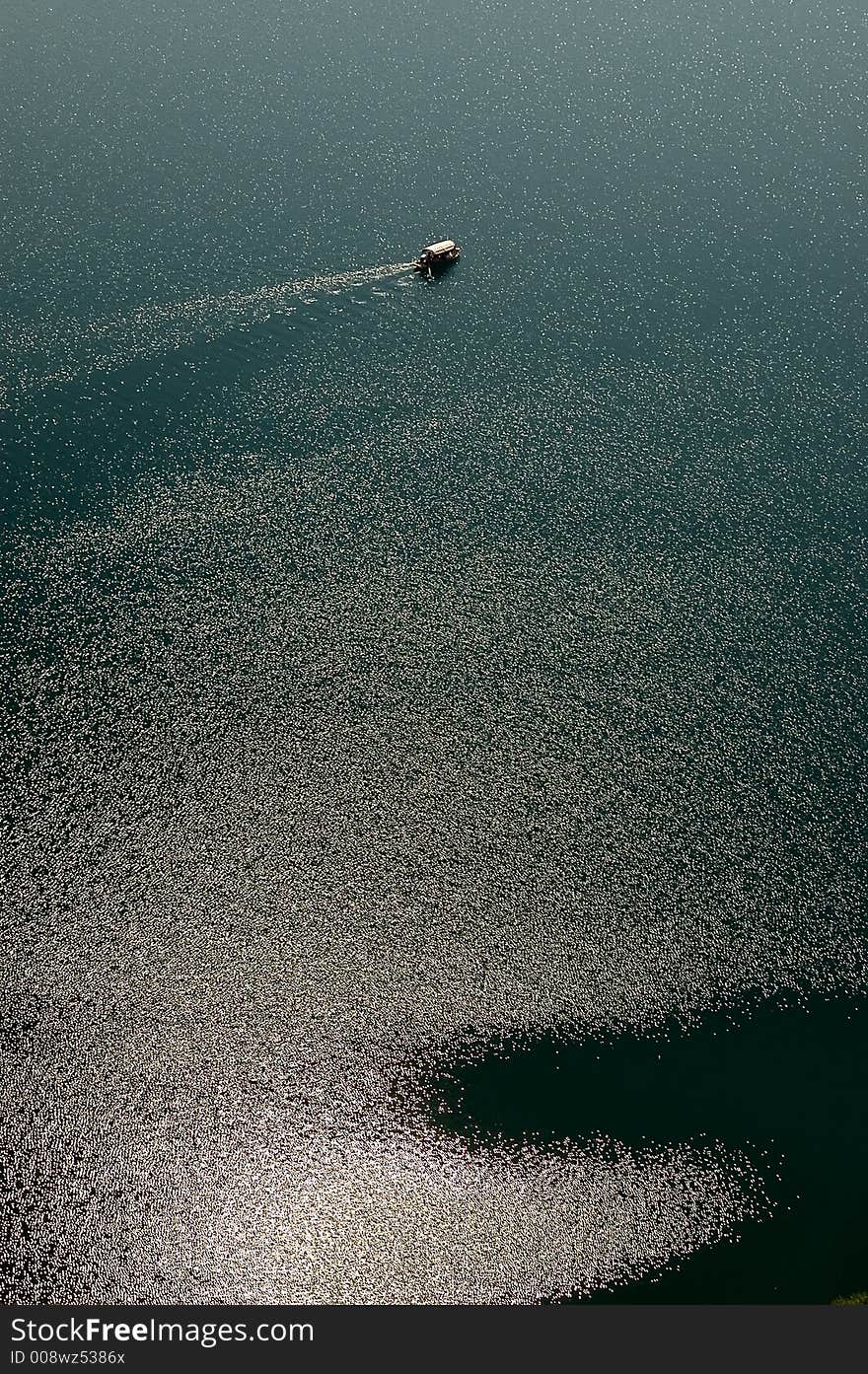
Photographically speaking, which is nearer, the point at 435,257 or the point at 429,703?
the point at 429,703

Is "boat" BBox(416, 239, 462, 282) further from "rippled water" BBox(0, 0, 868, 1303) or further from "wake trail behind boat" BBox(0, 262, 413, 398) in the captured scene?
"wake trail behind boat" BBox(0, 262, 413, 398)

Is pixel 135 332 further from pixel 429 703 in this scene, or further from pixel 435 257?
pixel 429 703

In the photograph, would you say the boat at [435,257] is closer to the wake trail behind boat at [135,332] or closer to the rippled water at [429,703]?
the rippled water at [429,703]

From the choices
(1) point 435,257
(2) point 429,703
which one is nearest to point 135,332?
(1) point 435,257

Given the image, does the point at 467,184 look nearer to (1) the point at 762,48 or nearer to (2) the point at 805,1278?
(1) the point at 762,48

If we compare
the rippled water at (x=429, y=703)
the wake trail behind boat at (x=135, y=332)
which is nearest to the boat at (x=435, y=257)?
the rippled water at (x=429, y=703)

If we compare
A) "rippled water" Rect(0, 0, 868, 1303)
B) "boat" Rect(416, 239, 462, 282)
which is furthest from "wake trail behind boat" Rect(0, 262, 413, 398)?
"boat" Rect(416, 239, 462, 282)
